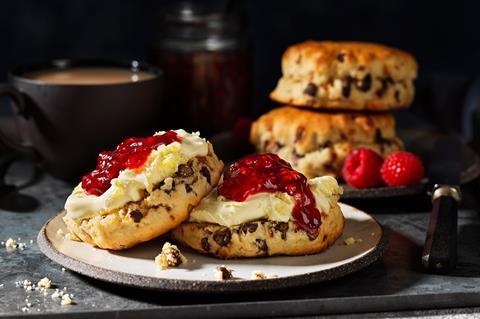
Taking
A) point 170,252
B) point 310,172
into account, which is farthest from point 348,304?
point 310,172

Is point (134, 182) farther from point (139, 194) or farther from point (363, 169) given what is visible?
point (363, 169)

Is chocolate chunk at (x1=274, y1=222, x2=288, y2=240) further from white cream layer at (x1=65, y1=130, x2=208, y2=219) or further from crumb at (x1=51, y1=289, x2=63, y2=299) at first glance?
crumb at (x1=51, y1=289, x2=63, y2=299)

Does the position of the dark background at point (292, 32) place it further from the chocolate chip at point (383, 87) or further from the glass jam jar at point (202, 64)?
the chocolate chip at point (383, 87)

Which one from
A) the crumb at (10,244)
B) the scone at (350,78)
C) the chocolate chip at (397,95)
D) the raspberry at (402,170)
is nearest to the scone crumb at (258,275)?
the crumb at (10,244)

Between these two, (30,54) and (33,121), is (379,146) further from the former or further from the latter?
(30,54)

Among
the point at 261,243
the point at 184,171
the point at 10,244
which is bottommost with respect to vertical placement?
the point at 10,244

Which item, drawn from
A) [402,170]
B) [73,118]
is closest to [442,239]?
[402,170]
